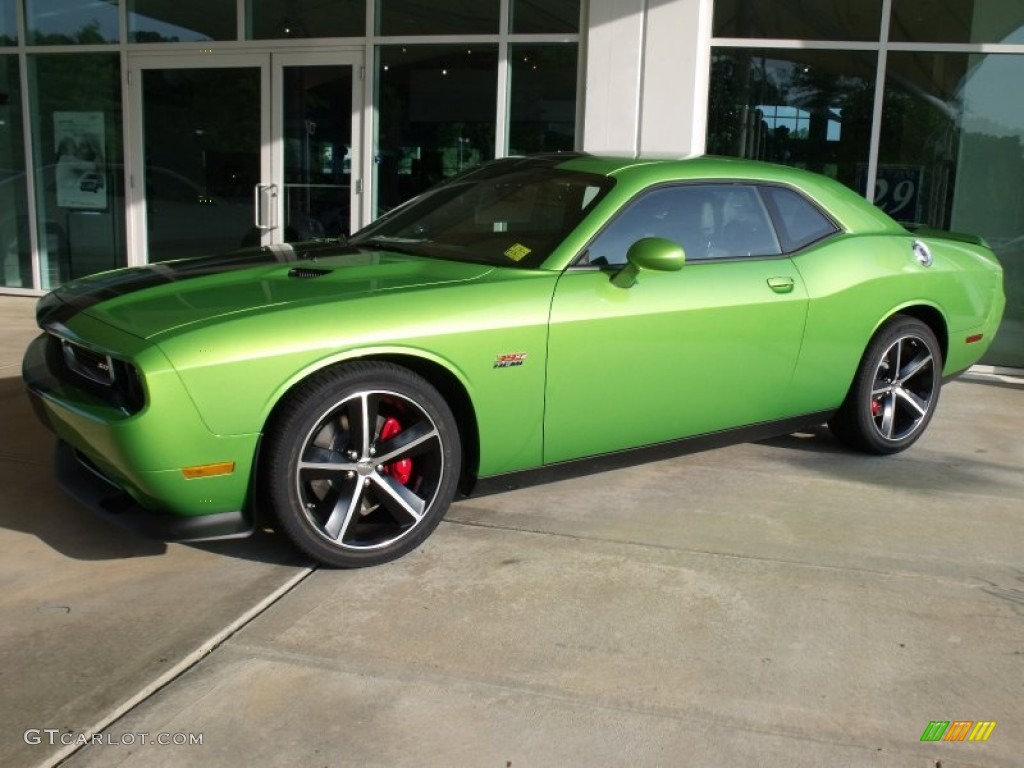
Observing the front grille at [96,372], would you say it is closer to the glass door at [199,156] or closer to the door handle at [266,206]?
the door handle at [266,206]

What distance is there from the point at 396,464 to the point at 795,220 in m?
2.41

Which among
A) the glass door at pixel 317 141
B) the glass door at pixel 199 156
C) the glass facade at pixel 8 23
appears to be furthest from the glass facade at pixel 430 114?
the glass facade at pixel 8 23

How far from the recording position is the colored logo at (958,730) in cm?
265

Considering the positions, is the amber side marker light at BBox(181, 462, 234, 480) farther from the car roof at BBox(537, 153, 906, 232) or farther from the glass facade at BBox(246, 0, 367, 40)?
the glass facade at BBox(246, 0, 367, 40)

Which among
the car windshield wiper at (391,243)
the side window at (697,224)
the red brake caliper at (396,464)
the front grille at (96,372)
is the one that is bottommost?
the red brake caliper at (396,464)

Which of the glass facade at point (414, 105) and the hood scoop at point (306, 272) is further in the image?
the glass facade at point (414, 105)

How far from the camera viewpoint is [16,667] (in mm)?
2824

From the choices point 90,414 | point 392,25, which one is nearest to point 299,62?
point 392,25

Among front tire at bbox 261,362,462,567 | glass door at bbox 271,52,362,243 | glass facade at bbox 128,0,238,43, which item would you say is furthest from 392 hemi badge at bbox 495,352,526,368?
glass facade at bbox 128,0,238,43

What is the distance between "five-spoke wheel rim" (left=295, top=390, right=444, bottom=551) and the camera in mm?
3420

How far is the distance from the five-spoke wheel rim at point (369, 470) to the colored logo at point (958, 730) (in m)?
1.80

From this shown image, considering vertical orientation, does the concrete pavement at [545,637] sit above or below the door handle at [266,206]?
below

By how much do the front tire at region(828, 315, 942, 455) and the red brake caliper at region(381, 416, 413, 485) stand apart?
2.55 meters

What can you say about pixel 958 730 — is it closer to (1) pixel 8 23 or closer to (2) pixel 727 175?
(2) pixel 727 175
